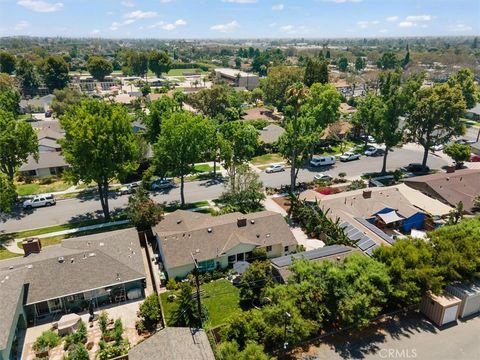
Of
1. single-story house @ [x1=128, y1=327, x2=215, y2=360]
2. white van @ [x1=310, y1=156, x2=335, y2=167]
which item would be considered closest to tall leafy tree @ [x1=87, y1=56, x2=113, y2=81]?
white van @ [x1=310, y1=156, x2=335, y2=167]

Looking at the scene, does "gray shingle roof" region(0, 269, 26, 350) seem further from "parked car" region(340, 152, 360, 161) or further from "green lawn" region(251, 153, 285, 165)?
"parked car" region(340, 152, 360, 161)

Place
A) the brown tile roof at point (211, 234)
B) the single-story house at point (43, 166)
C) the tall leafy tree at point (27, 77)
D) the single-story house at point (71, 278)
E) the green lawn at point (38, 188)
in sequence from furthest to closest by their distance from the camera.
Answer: the tall leafy tree at point (27, 77)
the single-story house at point (43, 166)
the green lawn at point (38, 188)
the brown tile roof at point (211, 234)
the single-story house at point (71, 278)

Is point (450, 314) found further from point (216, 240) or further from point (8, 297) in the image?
point (8, 297)

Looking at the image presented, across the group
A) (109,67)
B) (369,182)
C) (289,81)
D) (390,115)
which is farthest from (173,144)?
(109,67)

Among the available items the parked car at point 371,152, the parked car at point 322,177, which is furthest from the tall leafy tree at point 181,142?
the parked car at point 371,152

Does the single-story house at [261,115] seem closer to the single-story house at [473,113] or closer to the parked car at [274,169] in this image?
the parked car at [274,169]
